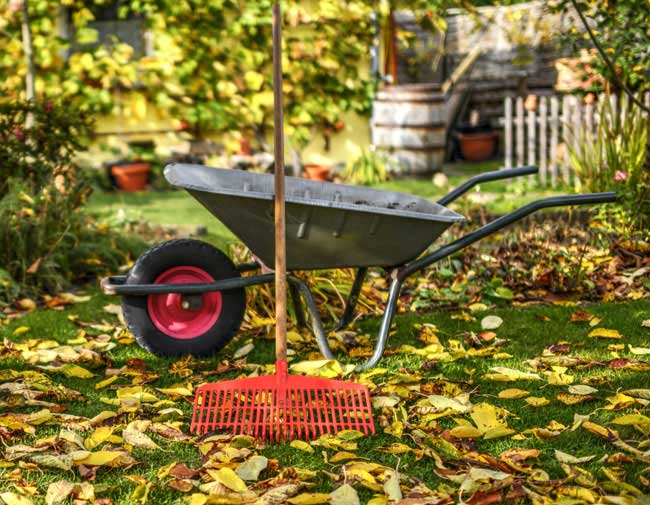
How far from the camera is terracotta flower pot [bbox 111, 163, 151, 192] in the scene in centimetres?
820

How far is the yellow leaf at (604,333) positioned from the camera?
3.57 metres

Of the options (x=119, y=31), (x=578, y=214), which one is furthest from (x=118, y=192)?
(x=578, y=214)

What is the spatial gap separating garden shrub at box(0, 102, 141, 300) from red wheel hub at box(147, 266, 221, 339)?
48.4 inches

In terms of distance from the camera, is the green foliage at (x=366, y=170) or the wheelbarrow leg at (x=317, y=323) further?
the green foliage at (x=366, y=170)

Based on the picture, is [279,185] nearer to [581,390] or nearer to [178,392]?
A: [178,392]

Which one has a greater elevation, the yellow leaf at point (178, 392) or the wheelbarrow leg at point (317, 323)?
the wheelbarrow leg at point (317, 323)

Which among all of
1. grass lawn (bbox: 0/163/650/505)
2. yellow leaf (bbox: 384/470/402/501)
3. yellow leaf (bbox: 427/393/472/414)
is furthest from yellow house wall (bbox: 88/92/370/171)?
yellow leaf (bbox: 384/470/402/501)

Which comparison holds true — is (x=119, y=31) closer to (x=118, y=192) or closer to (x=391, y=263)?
(x=118, y=192)

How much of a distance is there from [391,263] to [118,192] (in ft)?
16.8

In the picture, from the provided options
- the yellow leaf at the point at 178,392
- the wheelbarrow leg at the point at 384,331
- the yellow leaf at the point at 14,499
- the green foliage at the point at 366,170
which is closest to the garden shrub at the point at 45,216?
the yellow leaf at the point at 178,392

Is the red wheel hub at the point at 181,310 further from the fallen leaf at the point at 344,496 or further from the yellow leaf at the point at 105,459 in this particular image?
the fallen leaf at the point at 344,496

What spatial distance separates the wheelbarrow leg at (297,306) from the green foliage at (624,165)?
5.81ft

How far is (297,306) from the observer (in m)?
3.78

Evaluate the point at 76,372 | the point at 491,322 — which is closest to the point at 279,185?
the point at 76,372
